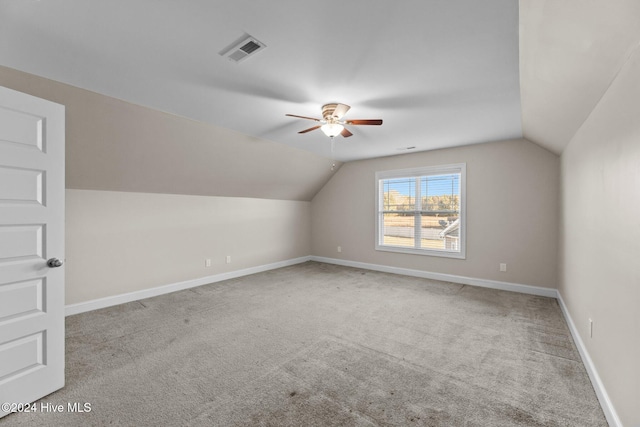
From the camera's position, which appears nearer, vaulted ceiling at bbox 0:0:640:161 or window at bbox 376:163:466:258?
vaulted ceiling at bbox 0:0:640:161

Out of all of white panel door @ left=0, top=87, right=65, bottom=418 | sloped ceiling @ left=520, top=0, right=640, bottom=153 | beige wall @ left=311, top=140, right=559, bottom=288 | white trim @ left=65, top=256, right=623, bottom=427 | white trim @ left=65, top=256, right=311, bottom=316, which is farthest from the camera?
beige wall @ left=311, top=140, right=559, bottom=288

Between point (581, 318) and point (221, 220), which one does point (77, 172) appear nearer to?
point (221, 220)

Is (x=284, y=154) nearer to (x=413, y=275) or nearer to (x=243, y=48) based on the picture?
(x=243, y=48)

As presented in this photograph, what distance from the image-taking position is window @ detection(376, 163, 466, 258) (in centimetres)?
480

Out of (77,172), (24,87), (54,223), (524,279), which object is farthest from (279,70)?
(524,279)

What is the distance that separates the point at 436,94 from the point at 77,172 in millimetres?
4066

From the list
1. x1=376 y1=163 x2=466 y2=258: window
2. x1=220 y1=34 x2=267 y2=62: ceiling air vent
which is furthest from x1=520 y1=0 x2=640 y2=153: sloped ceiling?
x1=376 y1=163 x2=466 y2=258: window

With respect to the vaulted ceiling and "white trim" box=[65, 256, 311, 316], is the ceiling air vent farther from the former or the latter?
"white trim" box=[65, 256, 311, 316]

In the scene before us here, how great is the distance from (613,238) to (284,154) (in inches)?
161

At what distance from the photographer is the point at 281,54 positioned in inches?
76.2

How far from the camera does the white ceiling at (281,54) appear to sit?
1.51 meters

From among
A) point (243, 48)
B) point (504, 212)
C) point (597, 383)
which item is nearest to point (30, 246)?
point (243, 48)

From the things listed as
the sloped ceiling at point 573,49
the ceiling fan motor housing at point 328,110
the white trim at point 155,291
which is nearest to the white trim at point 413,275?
the white trim at point 155,291

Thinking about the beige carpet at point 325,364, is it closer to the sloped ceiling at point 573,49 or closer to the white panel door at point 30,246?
the white panel door at point 30,246
